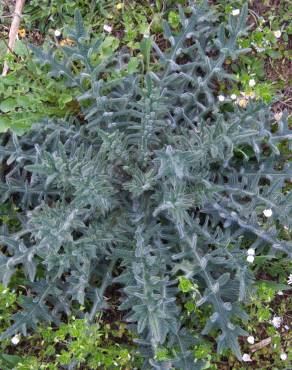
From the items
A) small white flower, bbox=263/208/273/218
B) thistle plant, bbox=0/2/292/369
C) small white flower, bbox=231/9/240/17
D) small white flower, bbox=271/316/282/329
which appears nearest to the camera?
thistle plant, bbox=0/2/292/369

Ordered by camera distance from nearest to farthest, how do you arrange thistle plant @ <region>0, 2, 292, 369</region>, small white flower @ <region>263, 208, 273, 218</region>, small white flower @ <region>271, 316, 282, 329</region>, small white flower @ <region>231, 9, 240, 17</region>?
thistle plant @ <region>0, 2, 292, 369</region>
small white flower @ <region>263, 208, 273, 218</region>
small white flower @ <region>271, 316, 282, 329</region>
small white flower @ <region>231, 9, 240, 17</region>

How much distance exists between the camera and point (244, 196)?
316 cm

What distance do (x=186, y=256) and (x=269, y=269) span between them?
24.5 inches

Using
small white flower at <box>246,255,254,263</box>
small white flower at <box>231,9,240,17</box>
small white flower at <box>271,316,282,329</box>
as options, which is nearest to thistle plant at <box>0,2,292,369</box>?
small white flower at <box>246,255,254,263</box>

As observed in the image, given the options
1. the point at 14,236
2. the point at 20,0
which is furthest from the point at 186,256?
the point at 20,0

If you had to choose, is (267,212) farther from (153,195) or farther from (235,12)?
(235,12)

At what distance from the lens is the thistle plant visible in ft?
9.00

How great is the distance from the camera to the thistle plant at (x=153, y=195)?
108 inches

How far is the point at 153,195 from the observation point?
297 centimetres

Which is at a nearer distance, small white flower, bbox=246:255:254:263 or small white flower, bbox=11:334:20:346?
small white flower, bbox=246:255:254:263

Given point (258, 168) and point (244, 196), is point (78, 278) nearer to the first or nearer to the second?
point (244, 196)

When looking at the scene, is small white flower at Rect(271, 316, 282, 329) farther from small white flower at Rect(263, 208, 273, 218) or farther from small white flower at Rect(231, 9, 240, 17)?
small white flower at Rect(231, 9, 240, 17)

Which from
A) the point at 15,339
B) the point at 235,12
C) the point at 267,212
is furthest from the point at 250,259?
the point at 235,12

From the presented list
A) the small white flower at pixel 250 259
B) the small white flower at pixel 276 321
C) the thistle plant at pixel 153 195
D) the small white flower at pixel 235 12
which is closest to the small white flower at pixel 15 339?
the thistle plant at pixel 153 195
